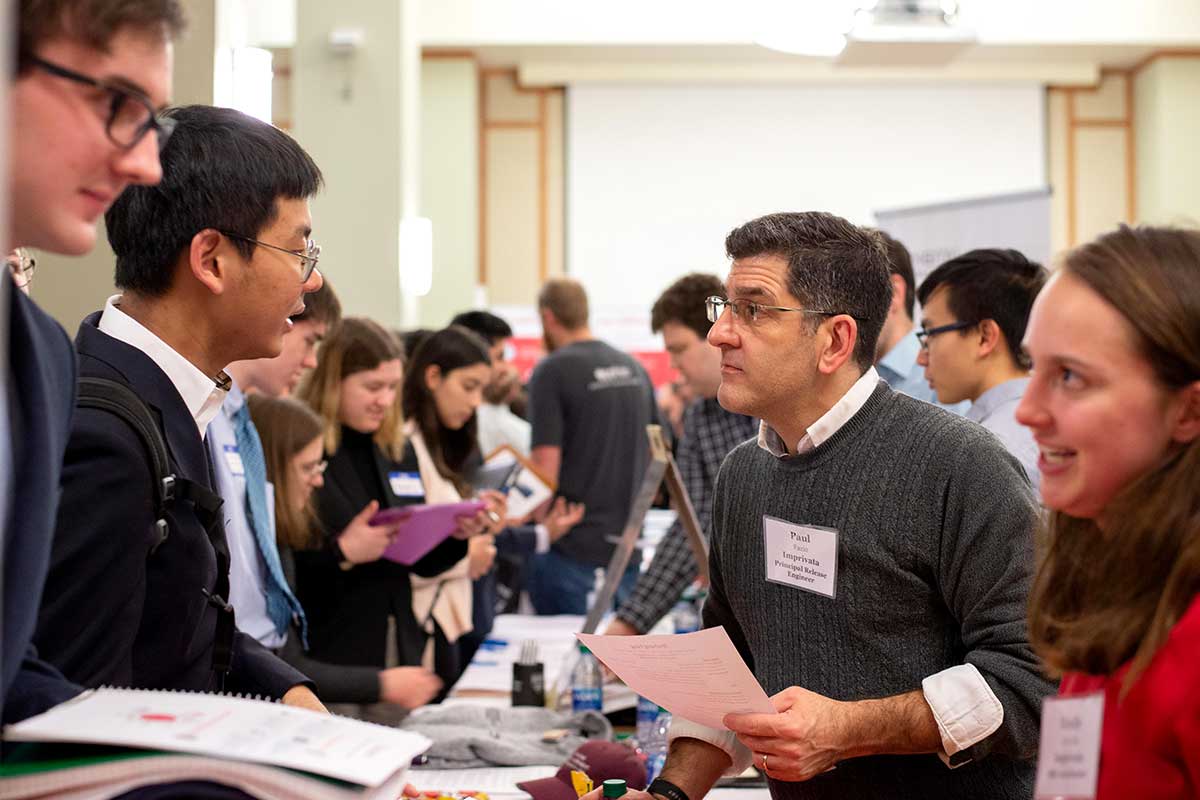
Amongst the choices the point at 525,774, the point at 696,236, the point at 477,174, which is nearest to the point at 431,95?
the point at 477,174

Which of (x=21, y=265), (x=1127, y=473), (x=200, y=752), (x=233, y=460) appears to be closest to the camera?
(x=200, y=752)

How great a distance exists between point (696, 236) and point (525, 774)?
9.23 m

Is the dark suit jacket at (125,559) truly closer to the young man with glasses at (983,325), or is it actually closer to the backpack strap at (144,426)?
the backpack strap at (144,426)

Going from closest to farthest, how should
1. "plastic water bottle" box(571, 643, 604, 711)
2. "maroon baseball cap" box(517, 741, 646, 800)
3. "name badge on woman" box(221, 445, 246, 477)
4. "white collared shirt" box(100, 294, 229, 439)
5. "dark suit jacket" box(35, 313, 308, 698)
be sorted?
"dark suit jacket" box(35, 313, 308, 698)
"white collared shirt" box(100, 294, 229, 439)
"maroon baseball cap" box(517, 741, 646, 800)
"name badge on woman" box(221, 445, 246, 477)
"plastic water bottle" box(571, 643, 604, 711)

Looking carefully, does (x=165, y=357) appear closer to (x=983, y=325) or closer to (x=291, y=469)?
(x=291, y=469)

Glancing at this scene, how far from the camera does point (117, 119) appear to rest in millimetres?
1043

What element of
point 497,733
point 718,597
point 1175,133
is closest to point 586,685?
point 497,733

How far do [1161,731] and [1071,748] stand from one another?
0.08 metres

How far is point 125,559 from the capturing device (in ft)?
4.46

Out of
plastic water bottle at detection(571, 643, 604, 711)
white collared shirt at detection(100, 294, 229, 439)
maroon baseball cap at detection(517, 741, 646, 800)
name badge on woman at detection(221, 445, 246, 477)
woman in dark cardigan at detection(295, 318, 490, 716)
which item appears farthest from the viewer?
woman in dark cardigan at detection(295, 318, 490, 716)

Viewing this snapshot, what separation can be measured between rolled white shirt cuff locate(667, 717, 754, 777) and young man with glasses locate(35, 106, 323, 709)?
0.55 m

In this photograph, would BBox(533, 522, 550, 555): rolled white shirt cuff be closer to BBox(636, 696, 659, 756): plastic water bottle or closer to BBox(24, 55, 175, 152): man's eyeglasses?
BBox(636, 696, 659, 756): plastic water bottle

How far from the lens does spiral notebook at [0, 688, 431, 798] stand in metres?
0.96

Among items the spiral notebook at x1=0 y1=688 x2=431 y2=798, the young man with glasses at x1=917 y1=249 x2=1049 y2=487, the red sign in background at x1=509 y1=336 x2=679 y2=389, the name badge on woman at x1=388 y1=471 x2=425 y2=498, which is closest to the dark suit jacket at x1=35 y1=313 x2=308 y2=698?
the spiral notebook at x1=0 y1=688 x2=431 y2=798
